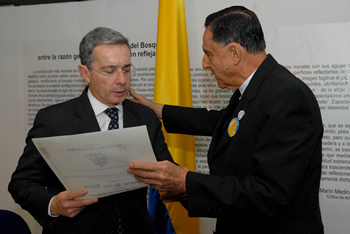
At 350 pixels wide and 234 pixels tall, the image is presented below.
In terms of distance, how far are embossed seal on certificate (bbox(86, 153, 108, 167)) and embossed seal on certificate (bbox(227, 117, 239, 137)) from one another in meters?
0.70

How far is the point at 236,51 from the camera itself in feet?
5.49

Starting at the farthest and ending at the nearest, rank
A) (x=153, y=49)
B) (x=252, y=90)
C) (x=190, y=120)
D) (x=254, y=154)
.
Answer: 1. (x=153, y=49)
2. (x=190, y=120)
3. (x=252, y=90)
4. (x=254, y=154)

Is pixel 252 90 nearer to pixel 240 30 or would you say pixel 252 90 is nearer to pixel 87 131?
pixel 240 30

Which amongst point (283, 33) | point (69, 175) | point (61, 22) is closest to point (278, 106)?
point (69, 175)

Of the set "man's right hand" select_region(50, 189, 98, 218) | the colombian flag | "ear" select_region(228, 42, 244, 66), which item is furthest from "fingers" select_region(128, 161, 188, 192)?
the colombian flag

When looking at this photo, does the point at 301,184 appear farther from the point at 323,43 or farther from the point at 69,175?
the point at 323,43

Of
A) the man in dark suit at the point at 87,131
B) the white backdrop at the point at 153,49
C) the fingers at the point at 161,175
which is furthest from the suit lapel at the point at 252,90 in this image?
the white backdrop at the point at 153,49

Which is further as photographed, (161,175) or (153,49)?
(153,49)

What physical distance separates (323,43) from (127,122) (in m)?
1.97

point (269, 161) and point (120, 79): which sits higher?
point (120, 79)

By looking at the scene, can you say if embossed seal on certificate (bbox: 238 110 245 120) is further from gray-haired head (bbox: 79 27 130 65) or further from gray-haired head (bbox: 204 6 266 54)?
gray-haired head (bbox: 79 27 130 65)

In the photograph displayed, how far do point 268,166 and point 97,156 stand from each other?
80cm

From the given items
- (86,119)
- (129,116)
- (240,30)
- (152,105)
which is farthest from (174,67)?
(86,119)

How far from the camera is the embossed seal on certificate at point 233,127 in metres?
1.60
